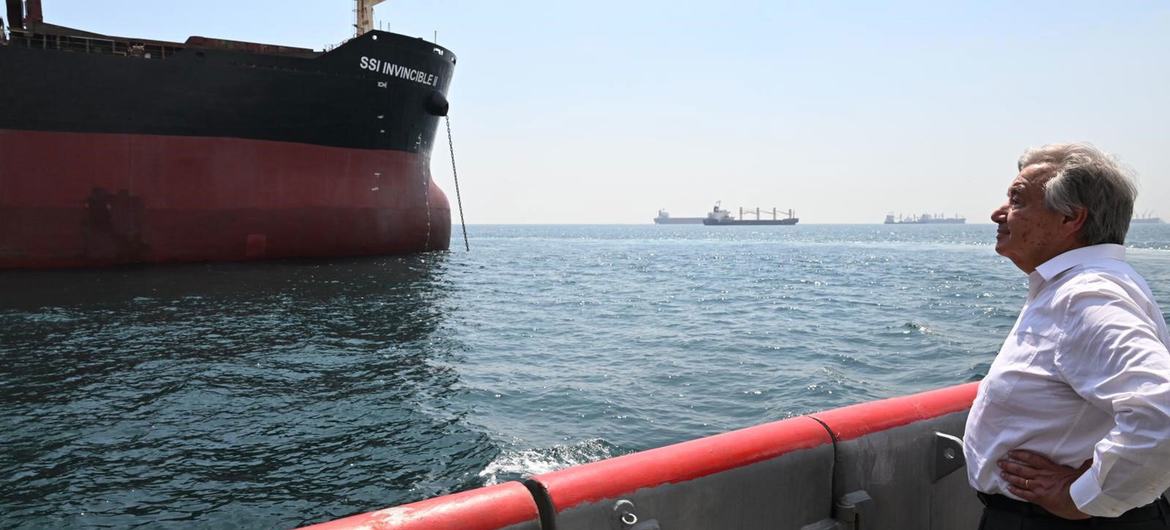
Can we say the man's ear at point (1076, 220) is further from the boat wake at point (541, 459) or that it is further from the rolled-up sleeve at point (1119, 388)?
the boat wake at point (541, 459)

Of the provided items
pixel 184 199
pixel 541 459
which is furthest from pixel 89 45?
pixel 541 459

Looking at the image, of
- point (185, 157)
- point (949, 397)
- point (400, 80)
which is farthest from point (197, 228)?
point (949, 397)

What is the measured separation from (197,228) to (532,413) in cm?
1605

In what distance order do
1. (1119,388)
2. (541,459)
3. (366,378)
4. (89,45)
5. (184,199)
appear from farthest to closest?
(184,199)
(89,45)
(366,378)
(541,459)
(1119,388)

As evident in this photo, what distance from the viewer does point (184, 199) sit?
763 inches

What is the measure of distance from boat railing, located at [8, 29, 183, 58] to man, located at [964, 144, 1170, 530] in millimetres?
21479

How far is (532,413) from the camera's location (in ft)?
24.3

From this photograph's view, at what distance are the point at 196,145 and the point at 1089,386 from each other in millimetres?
21656

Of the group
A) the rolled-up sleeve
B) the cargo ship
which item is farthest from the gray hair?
the cargo ship

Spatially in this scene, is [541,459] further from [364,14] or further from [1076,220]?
[364,14]

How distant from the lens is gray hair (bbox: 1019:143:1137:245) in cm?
165

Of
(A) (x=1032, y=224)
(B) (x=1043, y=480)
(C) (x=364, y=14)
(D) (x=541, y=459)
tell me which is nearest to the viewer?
(B) (x=1043, y=480)

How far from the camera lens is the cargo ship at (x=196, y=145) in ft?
58.1

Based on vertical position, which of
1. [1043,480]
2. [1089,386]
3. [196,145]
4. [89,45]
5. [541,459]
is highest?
[89,45]
